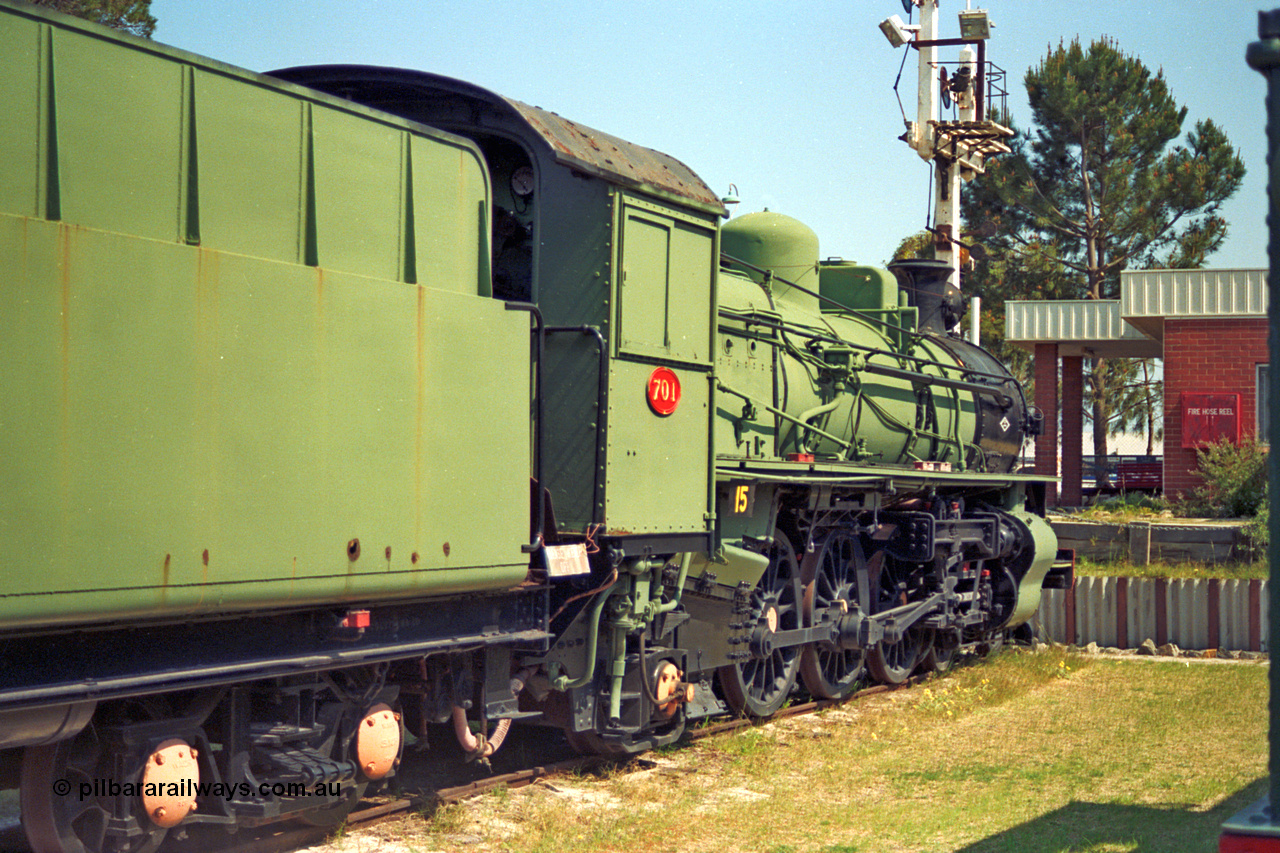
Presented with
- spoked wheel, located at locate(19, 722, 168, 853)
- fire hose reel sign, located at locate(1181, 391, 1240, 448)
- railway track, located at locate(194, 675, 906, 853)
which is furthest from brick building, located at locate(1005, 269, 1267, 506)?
spoked wheel, located at locate(19, 722, 168, 853)

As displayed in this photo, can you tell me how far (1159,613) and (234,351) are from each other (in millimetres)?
12182

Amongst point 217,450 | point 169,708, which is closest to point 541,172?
point 217,450

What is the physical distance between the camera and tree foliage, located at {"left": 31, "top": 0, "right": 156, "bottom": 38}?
21062 millimetres

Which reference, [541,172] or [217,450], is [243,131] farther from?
[541,172]

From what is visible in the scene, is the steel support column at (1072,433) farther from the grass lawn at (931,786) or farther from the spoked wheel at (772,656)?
the spoked wheel at (772,656)

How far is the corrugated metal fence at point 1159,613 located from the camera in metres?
13.9

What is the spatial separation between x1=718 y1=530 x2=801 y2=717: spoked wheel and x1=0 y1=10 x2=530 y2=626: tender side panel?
11.7 feet

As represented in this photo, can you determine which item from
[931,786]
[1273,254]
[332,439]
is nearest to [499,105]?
[332,439]

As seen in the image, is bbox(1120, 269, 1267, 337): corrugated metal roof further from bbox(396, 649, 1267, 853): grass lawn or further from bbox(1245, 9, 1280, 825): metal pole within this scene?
bbox(1245, 9, 1280, 825): metal pole

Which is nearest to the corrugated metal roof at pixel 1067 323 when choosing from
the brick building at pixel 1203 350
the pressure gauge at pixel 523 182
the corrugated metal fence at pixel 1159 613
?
the brick building at pixel 1203 350

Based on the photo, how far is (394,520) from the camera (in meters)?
5.25

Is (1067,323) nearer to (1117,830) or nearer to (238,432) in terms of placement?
(1117,830)

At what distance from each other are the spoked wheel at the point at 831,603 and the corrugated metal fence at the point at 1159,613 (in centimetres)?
446

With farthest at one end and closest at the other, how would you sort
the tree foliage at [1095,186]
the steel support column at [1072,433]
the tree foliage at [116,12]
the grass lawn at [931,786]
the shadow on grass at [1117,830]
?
the tree foliage at [1095,186] < the steel support column at [1072,433] < the tree foliage at [116,12] < the grass lawn at [931,786] < the shadow on grass at [1117,830]
